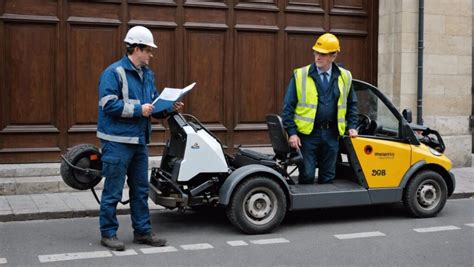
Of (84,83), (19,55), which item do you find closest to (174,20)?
(84,83)

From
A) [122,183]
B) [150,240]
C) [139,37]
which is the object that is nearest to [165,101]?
[139,37]

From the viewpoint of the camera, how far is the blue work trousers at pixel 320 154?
7.65m

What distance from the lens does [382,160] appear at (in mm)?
7730

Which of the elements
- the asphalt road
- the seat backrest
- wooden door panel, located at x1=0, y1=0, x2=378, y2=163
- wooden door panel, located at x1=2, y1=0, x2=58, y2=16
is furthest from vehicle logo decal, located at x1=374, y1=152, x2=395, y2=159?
wooden door panel, located at x1=2, y1=0, x2=58, y2=16

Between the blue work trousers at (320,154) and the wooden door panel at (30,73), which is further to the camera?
the wooden door panel at (30,73)

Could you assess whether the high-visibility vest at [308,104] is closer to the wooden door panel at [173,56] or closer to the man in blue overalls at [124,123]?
the man in blue overalls at [124,123]

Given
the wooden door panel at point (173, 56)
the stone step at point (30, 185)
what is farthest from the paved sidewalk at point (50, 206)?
the wooden door panel at point (173, 56)

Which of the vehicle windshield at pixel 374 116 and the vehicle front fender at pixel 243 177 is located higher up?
the vehicle windshield at pixel 374 116

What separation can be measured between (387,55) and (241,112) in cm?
269

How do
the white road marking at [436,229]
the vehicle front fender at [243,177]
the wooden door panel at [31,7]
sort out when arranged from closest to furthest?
the vehicle front fender at [243,177], the white road marking at [436,229], the wooden door panel at [31,7]

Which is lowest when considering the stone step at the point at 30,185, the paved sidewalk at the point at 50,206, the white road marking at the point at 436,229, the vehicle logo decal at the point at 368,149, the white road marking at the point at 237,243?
the white road marking at the point at 237,243

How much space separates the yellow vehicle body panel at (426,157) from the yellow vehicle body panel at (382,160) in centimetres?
7

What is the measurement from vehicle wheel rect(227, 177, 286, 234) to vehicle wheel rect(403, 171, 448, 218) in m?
1.62

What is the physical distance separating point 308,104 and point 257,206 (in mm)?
1266
